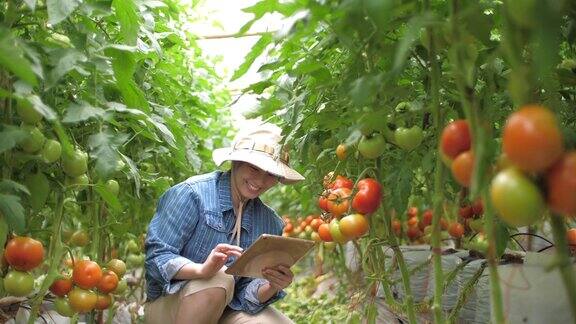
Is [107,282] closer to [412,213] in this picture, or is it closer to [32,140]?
[32,140]

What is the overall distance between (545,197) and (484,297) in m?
1.14

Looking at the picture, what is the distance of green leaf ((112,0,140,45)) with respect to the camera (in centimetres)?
121

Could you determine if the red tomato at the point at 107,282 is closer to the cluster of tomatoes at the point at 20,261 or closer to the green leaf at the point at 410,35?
the cluster of tomatoes at the point at 20,261

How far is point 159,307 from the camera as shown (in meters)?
1.87

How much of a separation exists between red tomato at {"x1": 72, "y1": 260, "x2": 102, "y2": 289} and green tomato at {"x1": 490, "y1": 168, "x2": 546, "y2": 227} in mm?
1053

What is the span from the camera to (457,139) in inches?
29.4

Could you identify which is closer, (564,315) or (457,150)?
(457,150)

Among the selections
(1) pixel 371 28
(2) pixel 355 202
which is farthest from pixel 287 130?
(1) pixel 371 28

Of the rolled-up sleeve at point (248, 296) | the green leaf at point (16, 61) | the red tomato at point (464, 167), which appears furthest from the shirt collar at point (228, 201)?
the red tomato at point (464, 167)

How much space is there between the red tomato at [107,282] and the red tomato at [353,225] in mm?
676

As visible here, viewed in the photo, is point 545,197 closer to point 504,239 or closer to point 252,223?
point 504,239

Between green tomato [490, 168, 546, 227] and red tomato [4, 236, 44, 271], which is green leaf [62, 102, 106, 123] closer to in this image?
red tomato [4, 236, 44, 271]

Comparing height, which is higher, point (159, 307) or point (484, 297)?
point (484, 297)

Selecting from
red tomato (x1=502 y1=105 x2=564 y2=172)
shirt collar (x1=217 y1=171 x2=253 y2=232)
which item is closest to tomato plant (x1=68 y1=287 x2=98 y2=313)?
shirt collar (x1=217 y1=171 x2=253 y2=232)
